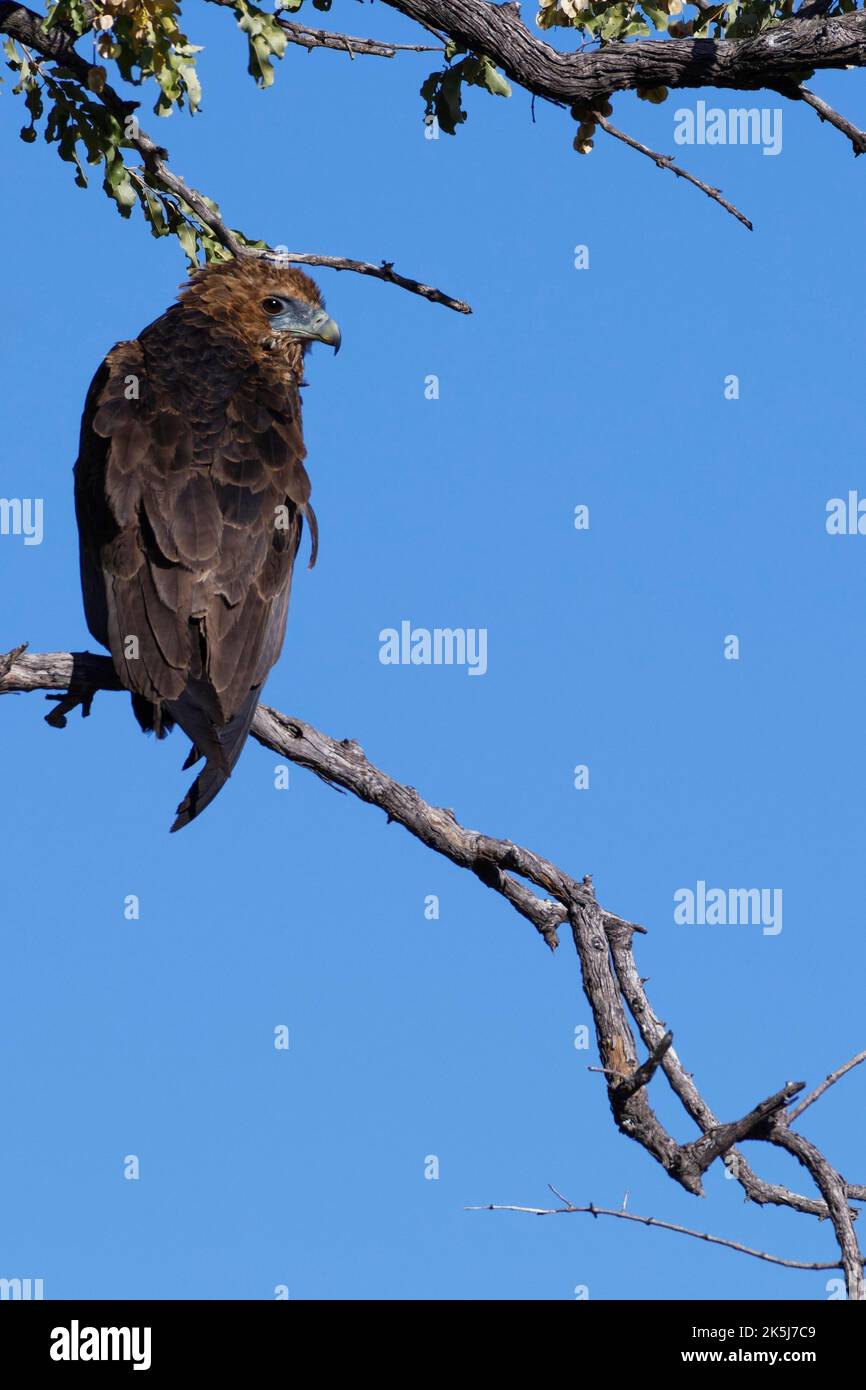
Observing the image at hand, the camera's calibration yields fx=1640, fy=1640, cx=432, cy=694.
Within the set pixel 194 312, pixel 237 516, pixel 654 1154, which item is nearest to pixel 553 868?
pixel 654 1154

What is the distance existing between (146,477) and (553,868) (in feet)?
8.10

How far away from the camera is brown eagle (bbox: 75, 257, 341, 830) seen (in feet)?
21.2

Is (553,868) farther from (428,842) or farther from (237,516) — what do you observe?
(237,516)

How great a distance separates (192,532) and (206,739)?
0.98m

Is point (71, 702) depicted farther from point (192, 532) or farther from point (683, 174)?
point (683, 174)

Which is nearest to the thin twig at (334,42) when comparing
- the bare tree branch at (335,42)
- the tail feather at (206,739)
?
the bare tree branch at (335,42)

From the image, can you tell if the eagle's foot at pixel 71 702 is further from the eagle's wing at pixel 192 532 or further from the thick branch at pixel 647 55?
the thick branch at pixel 647 55

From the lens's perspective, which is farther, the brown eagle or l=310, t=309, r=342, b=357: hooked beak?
l=310, t=309, r=342, b=357: hooked beak

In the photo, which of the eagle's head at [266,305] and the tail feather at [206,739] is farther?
the eagle's head at [266,305]

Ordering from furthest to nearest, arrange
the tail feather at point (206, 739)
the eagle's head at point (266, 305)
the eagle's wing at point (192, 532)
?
the eagle's head at point (266, 305)
the eagle's wing at point (192, 532)
the tail feather at point (206, 739)

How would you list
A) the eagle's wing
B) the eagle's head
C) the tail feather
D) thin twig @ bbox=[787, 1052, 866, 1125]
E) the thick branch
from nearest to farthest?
thin twig @ bbox=[787, 1052, 866, 1125]
the thick branch
the tail feather
the eagle's wing
the eagle's head

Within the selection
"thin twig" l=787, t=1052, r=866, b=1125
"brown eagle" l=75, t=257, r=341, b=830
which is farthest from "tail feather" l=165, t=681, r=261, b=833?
"thin twig" l=787, t=1052, r=866, b=1125

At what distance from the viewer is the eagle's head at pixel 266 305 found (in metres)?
8.34

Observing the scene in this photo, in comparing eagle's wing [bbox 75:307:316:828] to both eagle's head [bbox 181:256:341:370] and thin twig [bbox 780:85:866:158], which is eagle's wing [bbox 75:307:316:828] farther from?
thin twig [bbox 780:85:866:158]
